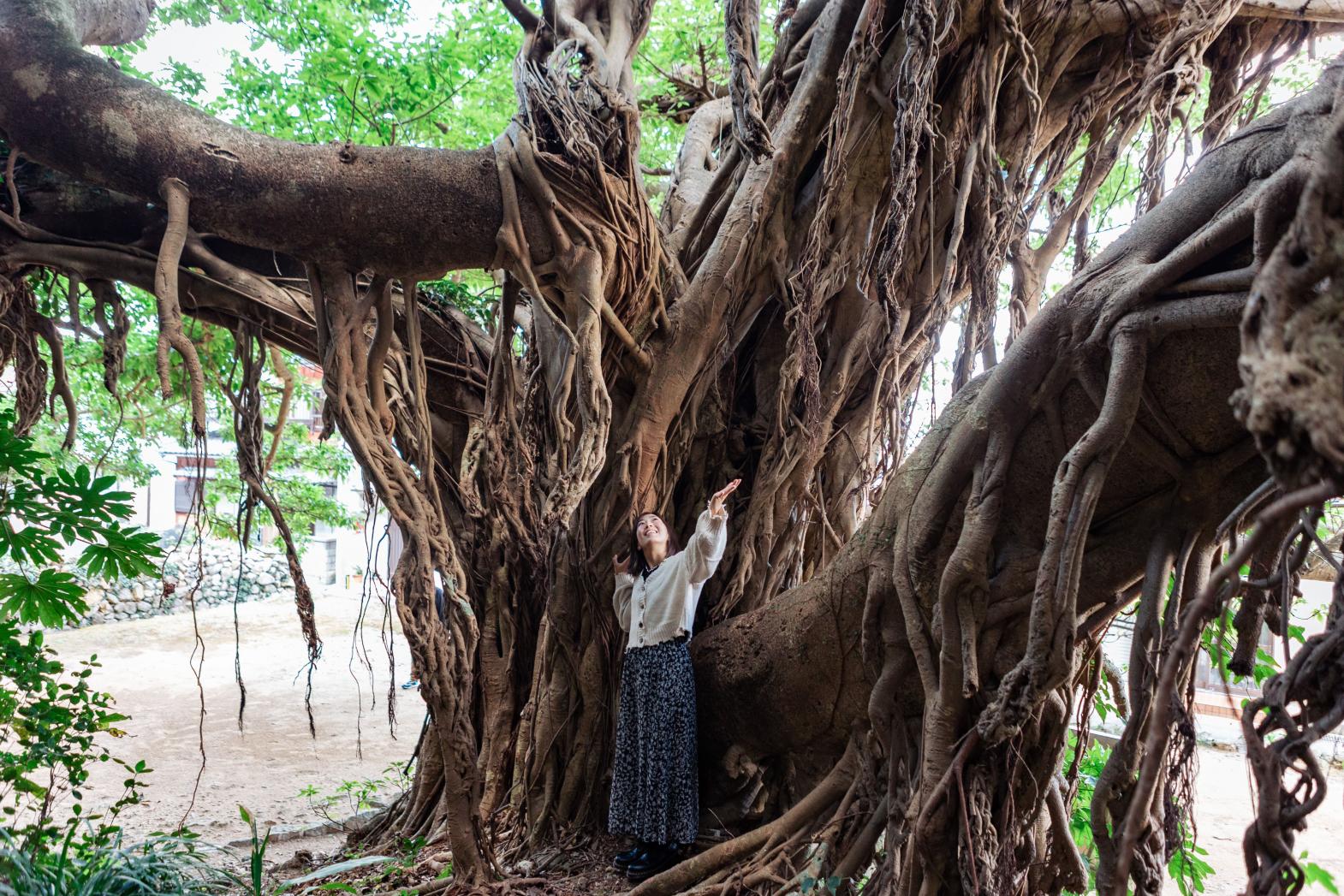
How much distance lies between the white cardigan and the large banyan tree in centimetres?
15

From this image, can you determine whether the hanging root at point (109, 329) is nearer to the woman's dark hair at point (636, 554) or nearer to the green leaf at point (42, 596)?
the green leaf at point (42, 596)

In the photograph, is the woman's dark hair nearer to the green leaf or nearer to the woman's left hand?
the woman's left hand

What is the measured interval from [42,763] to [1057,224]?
343 centimetres

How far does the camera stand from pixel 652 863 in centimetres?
276

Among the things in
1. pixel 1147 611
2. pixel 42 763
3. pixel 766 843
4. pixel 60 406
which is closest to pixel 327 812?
pixel 42 763

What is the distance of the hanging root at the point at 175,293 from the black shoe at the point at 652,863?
5.77 ft

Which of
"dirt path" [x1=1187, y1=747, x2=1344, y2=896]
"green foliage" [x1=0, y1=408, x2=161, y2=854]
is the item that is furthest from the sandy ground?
"green foliage" [x1=0, y1=408, x2=161, y2=854]

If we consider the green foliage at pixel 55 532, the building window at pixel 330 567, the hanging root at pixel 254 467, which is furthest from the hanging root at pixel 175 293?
the building window at pixel 330 567

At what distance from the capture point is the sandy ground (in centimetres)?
441

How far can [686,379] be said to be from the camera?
2867 millimetres

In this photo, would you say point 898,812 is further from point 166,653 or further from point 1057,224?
point 166,653

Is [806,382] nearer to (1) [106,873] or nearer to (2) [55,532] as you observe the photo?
(2) [55,532]

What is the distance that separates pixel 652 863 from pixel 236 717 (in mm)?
5240

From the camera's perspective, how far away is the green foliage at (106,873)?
206 centimetres
